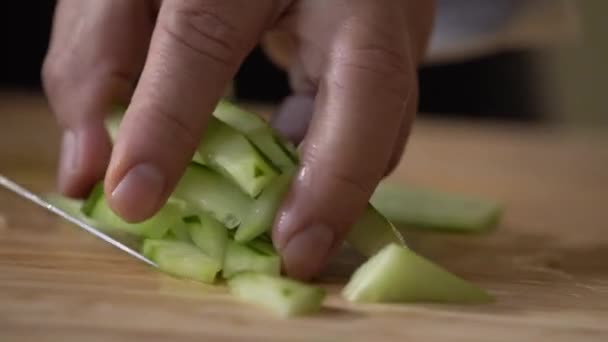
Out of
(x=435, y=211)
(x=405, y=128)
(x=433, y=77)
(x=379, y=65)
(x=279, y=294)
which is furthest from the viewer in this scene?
(x=433, y=77)

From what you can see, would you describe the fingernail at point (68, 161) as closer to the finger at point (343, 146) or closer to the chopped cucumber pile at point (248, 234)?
the chopped cucumber pile at point (248, 234)

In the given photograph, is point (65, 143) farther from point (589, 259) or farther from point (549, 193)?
point (549, 193)

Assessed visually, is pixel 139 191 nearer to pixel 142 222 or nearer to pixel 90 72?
pixel 142 222

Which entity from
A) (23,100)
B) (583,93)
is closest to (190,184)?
(23,100)

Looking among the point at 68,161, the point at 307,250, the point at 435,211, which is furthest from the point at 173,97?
the point at 435,211

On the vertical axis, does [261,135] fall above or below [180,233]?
above

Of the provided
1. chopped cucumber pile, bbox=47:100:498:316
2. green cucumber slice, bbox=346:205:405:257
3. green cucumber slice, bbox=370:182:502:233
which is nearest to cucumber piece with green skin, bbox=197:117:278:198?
chopped cucumber pile, bbox=47:100:498:316

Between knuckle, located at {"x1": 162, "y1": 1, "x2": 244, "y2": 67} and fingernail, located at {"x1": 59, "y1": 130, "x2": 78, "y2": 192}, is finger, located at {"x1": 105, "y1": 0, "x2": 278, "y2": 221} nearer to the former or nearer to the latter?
knuckle, located at {"x1": 162, "y1": 1, "x2": 244, "y2": 67}
